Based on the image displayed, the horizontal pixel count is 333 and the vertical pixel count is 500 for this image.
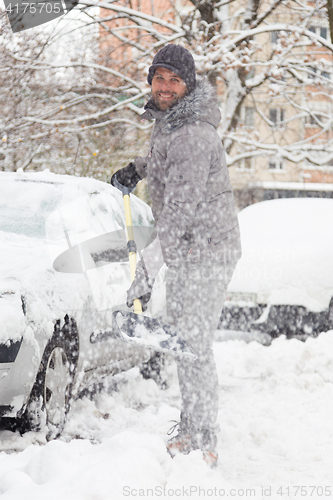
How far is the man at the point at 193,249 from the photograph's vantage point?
9.47 ft

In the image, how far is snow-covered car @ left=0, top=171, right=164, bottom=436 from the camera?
321 centimetres

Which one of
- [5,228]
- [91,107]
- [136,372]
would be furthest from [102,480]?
[91,107]

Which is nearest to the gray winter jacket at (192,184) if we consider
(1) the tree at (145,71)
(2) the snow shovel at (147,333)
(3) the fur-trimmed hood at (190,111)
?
(3) the fur-trimmed hood at (190,111)

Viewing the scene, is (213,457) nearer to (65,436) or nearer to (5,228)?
(65,436)

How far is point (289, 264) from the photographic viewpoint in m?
6.14

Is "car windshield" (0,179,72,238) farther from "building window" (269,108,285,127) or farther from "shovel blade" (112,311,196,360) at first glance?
"building window" (269,108,285,127)

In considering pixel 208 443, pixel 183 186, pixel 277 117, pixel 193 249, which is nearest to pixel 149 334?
pixel 193 249

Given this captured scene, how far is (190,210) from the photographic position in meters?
2.76

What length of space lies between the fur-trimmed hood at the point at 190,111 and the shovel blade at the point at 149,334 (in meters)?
0.92

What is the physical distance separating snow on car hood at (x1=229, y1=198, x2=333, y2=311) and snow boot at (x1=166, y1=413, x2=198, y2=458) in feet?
10.5

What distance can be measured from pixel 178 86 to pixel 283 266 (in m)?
3.50

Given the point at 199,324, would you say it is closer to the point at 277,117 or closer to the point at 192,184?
the point at 192,184

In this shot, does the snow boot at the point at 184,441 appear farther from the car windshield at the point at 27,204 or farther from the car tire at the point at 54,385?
the car windshield at the point at 27,204

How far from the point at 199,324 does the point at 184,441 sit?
1.88 ft
